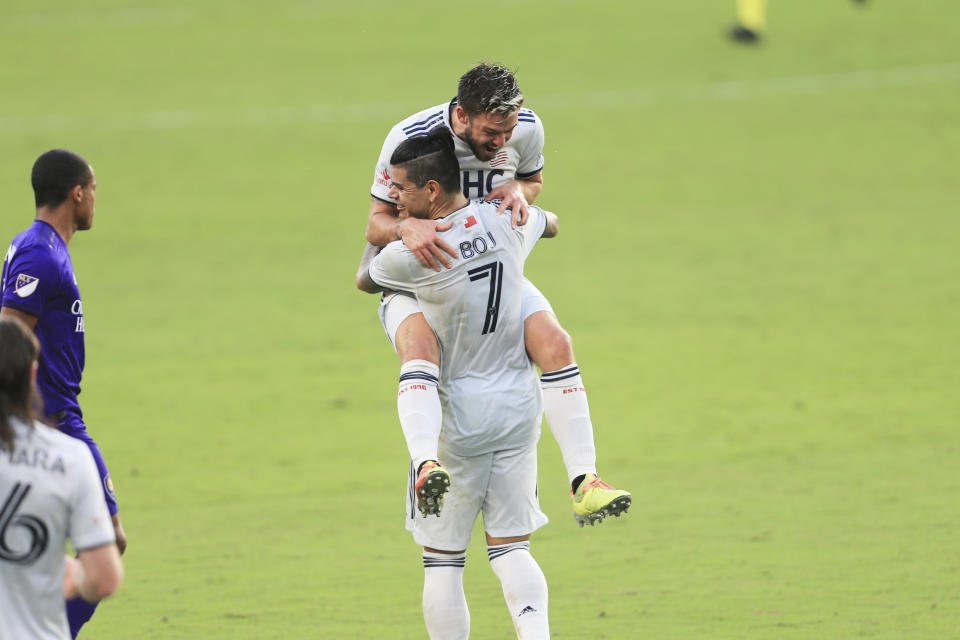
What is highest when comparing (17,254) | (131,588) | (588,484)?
(17,254)

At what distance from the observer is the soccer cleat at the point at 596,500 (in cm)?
490

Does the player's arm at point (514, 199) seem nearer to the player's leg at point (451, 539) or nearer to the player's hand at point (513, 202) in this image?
the player's hand at point (513, 202)

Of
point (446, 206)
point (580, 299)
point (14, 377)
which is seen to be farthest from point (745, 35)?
point (14, 377)

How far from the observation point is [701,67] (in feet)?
79.7

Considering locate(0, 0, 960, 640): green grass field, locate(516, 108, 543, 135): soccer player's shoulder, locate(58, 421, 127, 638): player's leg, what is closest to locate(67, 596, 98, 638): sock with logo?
locate(58, 421, 127, 638): player's leg

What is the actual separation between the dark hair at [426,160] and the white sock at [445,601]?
1.62m

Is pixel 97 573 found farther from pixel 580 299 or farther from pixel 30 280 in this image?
pixel 580 299

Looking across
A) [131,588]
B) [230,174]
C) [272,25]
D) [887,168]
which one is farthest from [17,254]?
[272,25]

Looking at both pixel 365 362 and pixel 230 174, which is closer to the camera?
pixel 365 362

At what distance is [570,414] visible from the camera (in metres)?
5.29

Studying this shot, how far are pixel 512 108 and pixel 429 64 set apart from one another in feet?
64.1

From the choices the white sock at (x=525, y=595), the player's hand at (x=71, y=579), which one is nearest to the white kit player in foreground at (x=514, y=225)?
the white sock at (x=525, y=595)

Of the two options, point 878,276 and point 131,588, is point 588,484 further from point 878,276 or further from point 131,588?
point 878,276

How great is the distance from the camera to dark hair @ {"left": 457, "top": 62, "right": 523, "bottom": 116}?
502 cm
